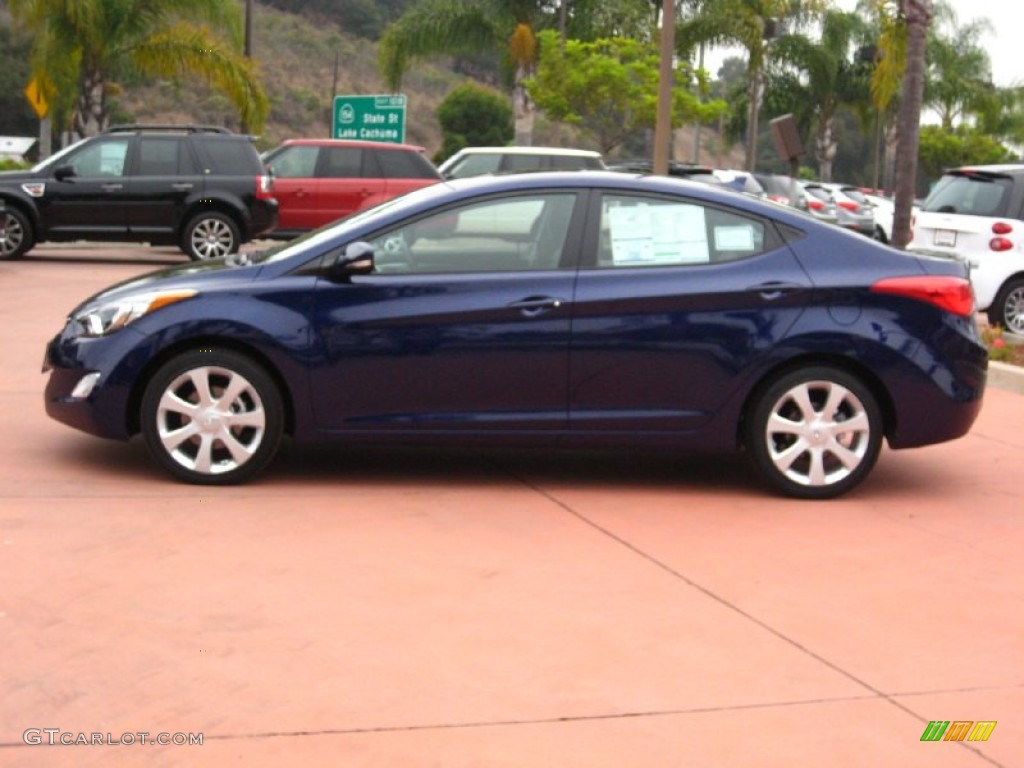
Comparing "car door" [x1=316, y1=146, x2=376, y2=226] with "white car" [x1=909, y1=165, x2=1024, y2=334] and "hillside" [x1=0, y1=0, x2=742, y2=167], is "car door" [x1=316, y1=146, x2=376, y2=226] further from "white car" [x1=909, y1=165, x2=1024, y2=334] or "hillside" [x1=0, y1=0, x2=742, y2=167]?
"hillside" [x1=0, y1=0, x2=742, y2=167]

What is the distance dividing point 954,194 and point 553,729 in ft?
40.4

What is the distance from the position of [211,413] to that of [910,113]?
548 inches

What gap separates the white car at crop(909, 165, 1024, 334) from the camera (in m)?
15.4

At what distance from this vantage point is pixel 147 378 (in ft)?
25.4

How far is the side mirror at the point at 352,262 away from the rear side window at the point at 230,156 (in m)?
14.6

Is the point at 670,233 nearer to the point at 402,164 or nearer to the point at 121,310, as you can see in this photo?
the point at 121,310

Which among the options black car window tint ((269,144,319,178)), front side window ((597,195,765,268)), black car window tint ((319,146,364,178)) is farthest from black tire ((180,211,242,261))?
front side window ((597,195,765,268))

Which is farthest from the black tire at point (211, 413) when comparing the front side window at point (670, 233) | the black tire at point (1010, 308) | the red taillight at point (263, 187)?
the red taillight at point (263, 187)

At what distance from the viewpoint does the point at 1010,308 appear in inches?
616

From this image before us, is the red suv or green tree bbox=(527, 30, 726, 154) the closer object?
the red suv

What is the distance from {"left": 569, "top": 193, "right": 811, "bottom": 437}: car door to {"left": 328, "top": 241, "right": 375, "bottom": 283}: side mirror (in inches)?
39.3

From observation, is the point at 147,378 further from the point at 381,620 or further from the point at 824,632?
the point at 824,632

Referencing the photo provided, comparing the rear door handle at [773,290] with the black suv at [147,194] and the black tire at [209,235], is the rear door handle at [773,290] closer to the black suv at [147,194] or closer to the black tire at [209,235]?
the black suv at [147,194]

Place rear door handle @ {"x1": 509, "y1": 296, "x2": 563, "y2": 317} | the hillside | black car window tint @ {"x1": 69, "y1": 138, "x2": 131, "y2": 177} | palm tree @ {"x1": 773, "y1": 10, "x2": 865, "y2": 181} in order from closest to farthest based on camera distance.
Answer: rear door handle @ {"x1": 509, "y1": 296, "x2": 563, "y2": 317}
black car window tint @ {"x1": 69, "y1": 138, "x2": 131, "y2": 177}
palm tree @ {"x1": 773, "y1": 10, "x2": 865, "y2": 181}
the hillside
